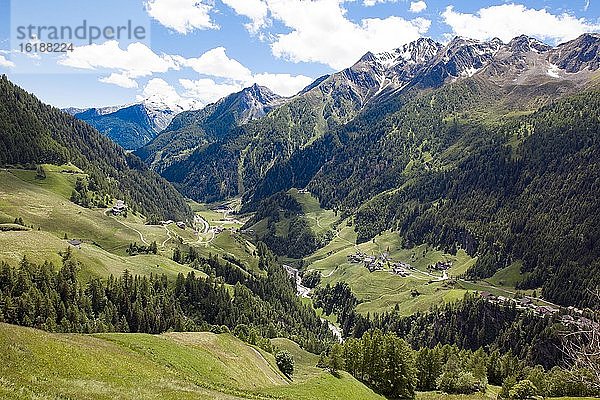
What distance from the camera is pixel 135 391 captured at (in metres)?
45.8

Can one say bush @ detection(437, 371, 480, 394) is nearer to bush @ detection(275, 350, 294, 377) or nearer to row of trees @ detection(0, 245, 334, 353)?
bush @ detection(275, 350, 294, 377)

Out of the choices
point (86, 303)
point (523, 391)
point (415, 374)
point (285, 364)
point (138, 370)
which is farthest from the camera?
point (86, 303)

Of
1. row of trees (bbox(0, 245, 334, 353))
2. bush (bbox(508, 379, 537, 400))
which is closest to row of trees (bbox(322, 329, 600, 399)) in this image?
bush (bbox(508, 379, 537, 400))

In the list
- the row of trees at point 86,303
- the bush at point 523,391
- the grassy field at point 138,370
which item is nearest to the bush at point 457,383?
the bush at point 523,391

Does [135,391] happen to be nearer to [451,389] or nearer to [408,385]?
[408,385]

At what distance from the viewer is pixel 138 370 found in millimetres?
57469

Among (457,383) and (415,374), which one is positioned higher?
(415,374)

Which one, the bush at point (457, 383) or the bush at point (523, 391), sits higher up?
the bush at point (523, 391)

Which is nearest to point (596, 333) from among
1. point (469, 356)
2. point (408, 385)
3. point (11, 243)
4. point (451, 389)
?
point (408, 385)

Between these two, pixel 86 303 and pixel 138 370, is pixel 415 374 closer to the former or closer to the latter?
pixel 138 370

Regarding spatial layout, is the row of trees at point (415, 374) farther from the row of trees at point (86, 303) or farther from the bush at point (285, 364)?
the row of trees at point (86, 303)

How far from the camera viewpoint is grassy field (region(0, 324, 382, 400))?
139 ft

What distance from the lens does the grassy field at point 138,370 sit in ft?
139

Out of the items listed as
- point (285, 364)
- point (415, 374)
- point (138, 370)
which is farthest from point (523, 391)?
point (138, 370)
